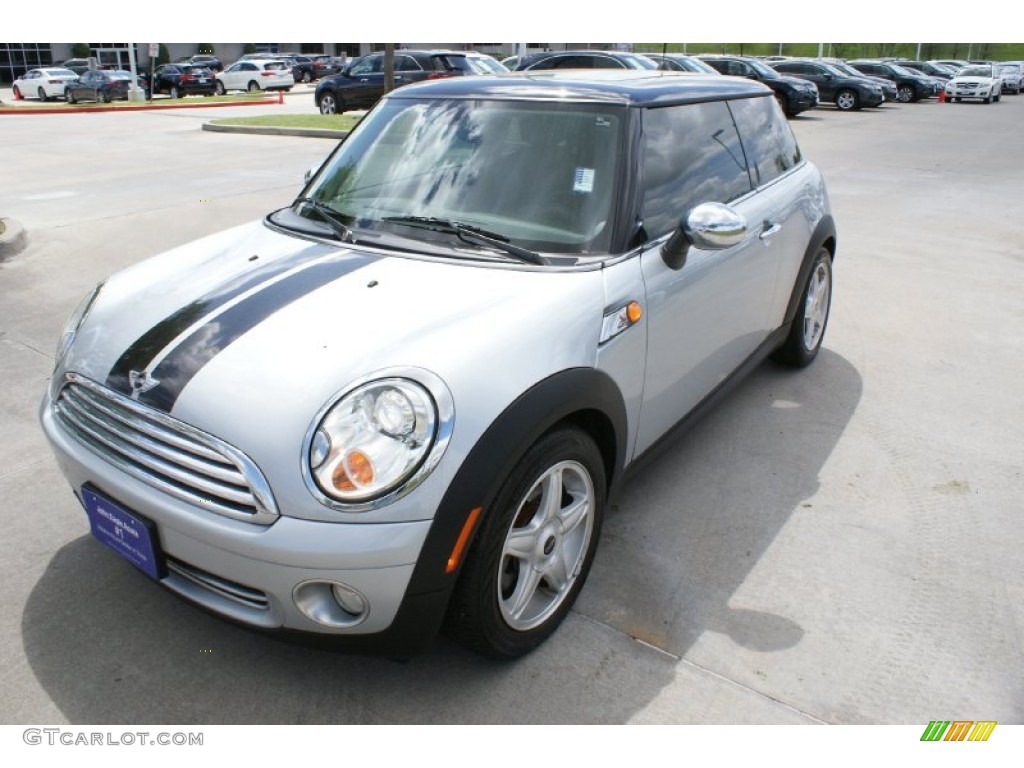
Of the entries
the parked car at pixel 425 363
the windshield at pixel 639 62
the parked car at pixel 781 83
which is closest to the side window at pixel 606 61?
the windshield at pixel 639 62

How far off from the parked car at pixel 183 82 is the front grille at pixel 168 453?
3331 centimetres

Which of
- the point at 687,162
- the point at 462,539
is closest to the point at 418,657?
the point at 462,539

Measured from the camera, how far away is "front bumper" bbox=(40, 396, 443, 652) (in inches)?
79.5

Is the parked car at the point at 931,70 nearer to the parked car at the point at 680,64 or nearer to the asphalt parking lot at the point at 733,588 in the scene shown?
the parked car at the point at 680,64

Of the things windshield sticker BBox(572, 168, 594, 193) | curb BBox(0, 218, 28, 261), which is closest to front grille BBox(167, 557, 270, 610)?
windshield sticker BBox(572, 168, 594, 193)

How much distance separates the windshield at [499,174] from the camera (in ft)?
9.36

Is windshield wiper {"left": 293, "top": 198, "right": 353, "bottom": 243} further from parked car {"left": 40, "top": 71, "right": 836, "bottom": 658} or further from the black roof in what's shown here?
the black roof


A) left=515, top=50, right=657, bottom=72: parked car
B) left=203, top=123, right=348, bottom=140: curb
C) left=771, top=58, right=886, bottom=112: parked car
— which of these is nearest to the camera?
left=203, top=123, right=348, bottom=140: curb

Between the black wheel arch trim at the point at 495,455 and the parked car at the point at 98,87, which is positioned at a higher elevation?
the parked car at the point at 98,87

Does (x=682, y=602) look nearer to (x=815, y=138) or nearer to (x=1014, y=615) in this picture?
(x=1014, y=615)

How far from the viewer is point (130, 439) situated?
229 centimetres

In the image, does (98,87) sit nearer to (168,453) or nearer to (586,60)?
(586,60)

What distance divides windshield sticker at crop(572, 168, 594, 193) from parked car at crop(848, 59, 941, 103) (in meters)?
33.6
